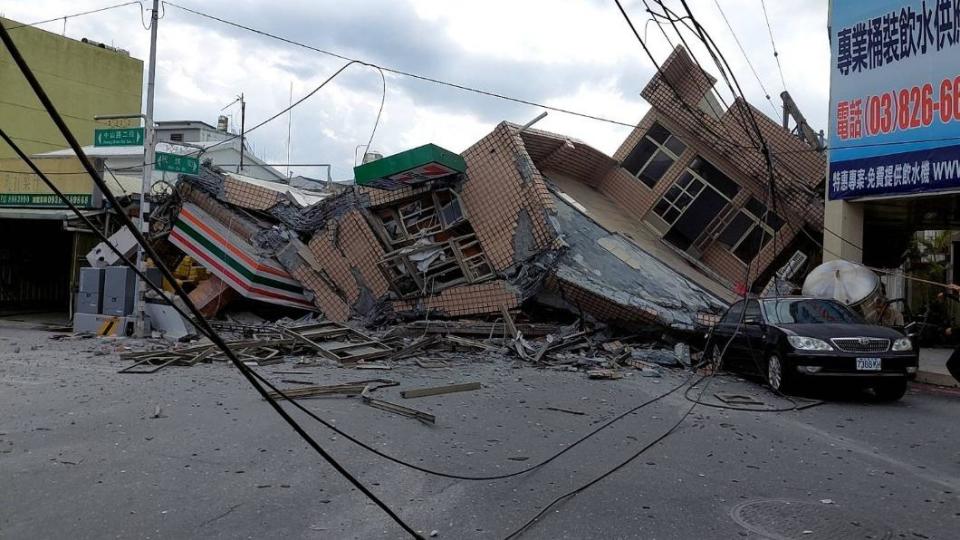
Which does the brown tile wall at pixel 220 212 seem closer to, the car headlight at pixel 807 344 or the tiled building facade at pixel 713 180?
the tiled building facade at pixel 713 180

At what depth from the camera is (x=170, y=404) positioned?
320 inches

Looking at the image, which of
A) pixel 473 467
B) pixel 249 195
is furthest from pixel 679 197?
pixel 473 467

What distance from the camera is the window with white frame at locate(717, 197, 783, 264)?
1736 centimetres

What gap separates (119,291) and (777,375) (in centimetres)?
1419

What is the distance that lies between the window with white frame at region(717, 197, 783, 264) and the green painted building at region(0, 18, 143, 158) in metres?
29.4

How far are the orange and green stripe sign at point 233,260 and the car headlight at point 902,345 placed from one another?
12.3m

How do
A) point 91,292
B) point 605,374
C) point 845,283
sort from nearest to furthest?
point 605,374 → point 845,283 → point 91,292

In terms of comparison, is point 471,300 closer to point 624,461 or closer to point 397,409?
point 397,409

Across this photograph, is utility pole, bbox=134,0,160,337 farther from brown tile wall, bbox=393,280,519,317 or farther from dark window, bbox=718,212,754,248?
dark window, bbox=718,212,754,248

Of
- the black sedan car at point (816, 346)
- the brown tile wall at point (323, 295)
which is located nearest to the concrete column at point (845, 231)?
Result: the black sedan car at point (816, 346)

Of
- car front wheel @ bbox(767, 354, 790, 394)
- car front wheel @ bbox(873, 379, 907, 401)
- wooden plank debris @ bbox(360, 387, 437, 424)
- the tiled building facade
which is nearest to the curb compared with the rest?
car front wheel @ bbox(873, 379, 907, 401)

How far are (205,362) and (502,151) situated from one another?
7.09m

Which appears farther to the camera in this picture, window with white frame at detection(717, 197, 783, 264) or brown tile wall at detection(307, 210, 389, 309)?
window with white frame at detection(717, 197, 783, 264)

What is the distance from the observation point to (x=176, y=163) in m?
15.2
